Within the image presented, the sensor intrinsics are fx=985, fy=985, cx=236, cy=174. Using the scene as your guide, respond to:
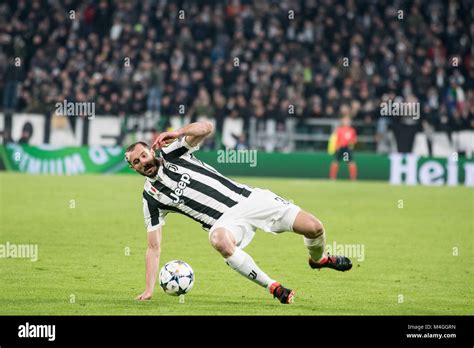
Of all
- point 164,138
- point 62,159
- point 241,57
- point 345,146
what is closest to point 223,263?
point 164,138

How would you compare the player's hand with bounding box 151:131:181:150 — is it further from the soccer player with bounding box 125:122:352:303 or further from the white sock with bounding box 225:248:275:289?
the white sock with bounding box 225:248:275:289

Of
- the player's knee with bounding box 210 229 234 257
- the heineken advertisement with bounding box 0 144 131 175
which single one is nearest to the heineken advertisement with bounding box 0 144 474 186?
the heineken advertisement with bounding box 0 144 131 175

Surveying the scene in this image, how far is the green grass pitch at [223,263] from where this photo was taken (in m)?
9.99

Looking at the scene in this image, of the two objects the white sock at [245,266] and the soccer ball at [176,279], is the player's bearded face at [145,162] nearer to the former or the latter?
the soccer ball at [176,279]

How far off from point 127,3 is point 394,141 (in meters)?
11.3

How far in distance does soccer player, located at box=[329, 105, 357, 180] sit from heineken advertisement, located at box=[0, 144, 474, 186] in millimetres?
588

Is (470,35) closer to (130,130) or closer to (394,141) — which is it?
(394,141)

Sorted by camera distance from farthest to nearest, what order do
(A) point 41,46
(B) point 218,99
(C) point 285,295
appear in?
(A) point 41,46 < (B) point 218,99 < (C) point 285,295

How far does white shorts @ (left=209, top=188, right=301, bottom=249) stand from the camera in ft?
32.3

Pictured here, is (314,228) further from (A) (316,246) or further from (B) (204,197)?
(B) (204,197)

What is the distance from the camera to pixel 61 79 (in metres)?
32.1

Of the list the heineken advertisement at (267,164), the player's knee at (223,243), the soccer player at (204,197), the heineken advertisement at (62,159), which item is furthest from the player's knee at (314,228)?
the heineken advertisement at (62,159)

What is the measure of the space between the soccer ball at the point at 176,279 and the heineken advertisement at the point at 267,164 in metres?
17.7
